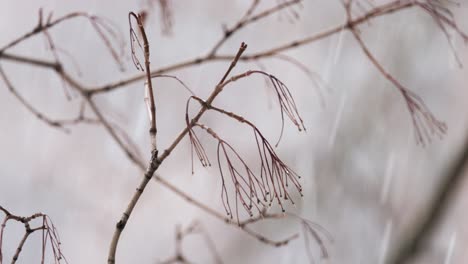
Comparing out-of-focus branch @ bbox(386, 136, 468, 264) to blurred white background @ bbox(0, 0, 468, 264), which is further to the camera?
blurred white background @ bbox(0, 0, 468, 264)

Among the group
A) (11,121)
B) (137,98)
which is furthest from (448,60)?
(11,121)

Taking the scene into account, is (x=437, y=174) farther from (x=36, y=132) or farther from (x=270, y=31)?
(x=36, y=132)

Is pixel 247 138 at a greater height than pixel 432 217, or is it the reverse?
pixel 247 138

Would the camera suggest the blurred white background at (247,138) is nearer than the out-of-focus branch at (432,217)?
No

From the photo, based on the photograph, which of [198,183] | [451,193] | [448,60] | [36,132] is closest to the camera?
[451,193]

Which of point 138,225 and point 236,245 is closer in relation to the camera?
point 236,245

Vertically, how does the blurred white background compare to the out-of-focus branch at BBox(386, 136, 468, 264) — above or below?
above

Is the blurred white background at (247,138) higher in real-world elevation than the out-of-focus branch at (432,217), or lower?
higher

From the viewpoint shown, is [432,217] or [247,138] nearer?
[432,217]
